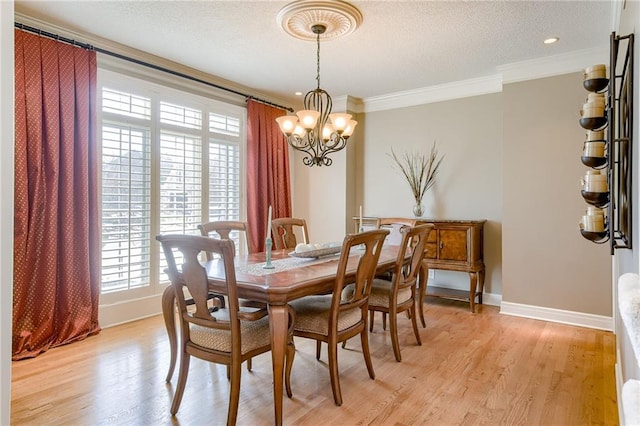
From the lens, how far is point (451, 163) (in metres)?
4.76

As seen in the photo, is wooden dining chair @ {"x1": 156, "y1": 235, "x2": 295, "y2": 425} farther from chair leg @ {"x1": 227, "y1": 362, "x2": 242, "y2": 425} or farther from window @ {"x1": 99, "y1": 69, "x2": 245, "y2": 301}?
window @ {"x1": 99, "y1": 69, "x2": 245, "y2": 301}

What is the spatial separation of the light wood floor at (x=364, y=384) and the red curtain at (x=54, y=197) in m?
0.28

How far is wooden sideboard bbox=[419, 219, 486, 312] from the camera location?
13.6ft

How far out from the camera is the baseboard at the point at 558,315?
Answer: 361cm

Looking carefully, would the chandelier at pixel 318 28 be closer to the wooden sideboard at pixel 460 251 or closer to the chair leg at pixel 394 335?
the chair leg at pixel 394 335

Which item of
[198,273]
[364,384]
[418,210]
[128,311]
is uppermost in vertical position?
[418,210]

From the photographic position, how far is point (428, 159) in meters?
4.92

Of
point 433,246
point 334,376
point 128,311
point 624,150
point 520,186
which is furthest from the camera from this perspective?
point 433,246

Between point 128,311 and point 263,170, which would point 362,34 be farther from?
point 128,311

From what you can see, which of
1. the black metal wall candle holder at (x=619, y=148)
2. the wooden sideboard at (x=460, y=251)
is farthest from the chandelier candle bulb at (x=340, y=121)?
the black metal wall candle holder at (x=619, y=148)

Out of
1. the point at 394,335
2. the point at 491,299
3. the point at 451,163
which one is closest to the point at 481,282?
the point at 491,299

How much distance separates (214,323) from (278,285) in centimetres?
40

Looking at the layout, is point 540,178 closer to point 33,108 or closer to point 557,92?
point 557,92

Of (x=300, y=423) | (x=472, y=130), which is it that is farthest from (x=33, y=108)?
(x=472, y=130)
